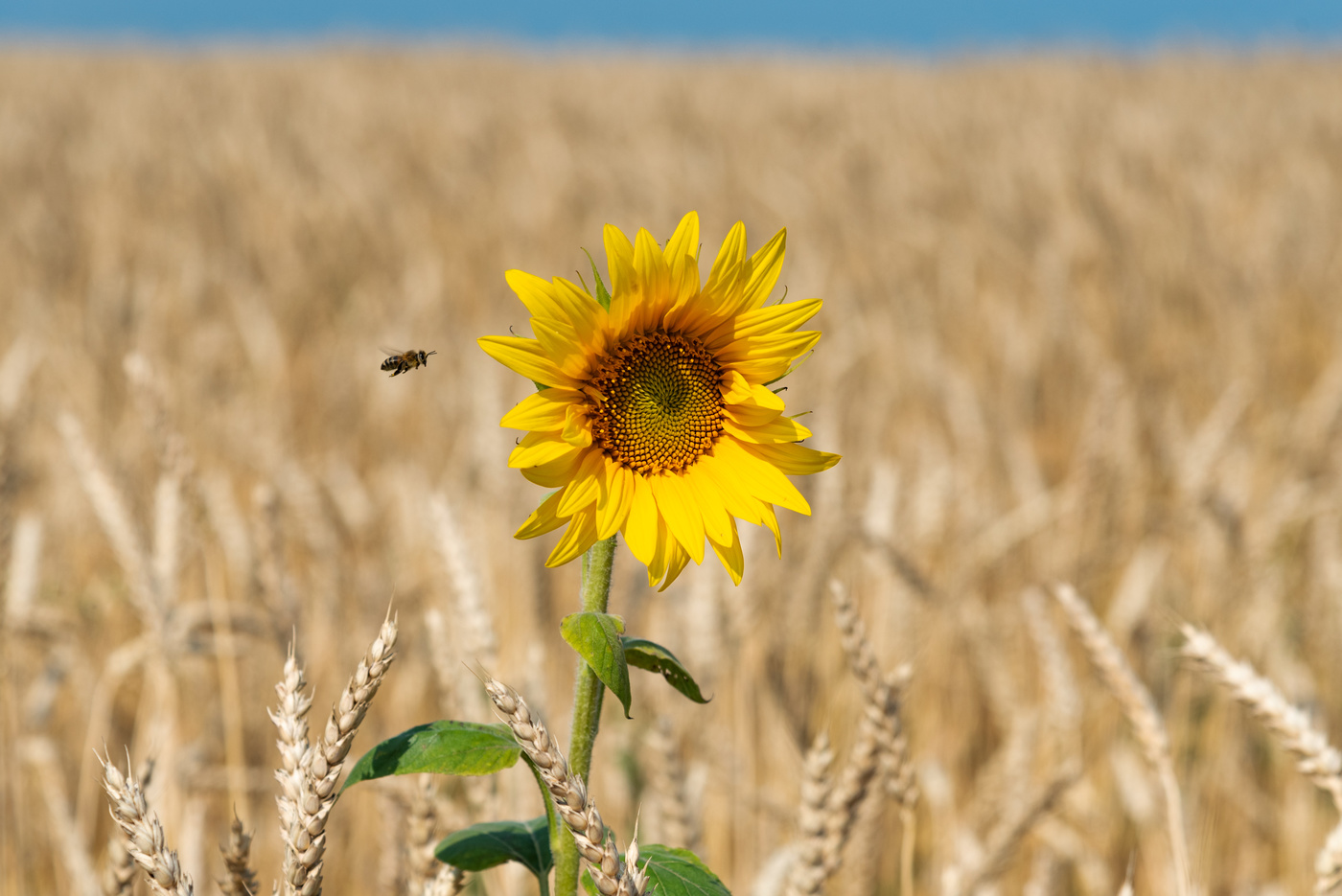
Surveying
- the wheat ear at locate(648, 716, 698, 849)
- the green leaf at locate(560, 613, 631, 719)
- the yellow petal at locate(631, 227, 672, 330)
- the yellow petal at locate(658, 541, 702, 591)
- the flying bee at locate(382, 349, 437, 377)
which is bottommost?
the wheat ear at locate(648, 716, 698, 849)

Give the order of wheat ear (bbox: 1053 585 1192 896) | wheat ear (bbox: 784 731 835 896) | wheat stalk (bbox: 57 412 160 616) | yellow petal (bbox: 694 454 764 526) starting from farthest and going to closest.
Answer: wheat stalk (bbox: 57 412 160 616) → wheat ear (bbox: 1053 585 1192 896) → wheat ear (bbox: 784 731 835 896) → yellow petal (bbox: 694 454 764 526)

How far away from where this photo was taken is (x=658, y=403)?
2.97ft

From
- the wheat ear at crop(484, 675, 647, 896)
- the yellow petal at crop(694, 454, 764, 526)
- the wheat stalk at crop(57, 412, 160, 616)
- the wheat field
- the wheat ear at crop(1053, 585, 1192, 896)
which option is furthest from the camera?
the wheat field

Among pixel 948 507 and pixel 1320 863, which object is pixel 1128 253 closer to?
pixel 948 507

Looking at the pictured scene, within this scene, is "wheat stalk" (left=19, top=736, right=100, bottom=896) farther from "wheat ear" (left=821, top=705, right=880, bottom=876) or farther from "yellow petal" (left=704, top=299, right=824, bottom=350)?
"yellow petal" (left=704, top=299, right=824, bottom=350)

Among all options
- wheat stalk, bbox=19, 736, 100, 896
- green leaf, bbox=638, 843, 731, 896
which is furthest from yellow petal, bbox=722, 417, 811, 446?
wheat stalk, bbox=19, 736, 100, 896

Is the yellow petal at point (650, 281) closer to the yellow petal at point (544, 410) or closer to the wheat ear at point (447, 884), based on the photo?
the yellow petal at point (544, 410)

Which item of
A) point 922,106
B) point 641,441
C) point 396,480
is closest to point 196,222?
point 396,480

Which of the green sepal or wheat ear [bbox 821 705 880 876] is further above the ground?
wheat ear [bbox 821 705 880 876]

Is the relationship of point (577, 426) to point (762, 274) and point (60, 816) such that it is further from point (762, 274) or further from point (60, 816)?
point (60, 816)

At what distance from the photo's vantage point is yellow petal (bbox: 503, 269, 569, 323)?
798mm

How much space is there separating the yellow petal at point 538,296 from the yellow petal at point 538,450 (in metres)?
0.09

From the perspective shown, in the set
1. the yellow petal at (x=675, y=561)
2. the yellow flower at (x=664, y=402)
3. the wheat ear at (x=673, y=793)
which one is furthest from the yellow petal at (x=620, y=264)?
the wheat ear at (x=673, y=793)

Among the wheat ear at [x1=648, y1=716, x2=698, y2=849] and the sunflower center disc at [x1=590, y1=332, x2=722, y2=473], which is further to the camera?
the wheat ear at [x1=648, y1=716, x2=698, y2=849]
